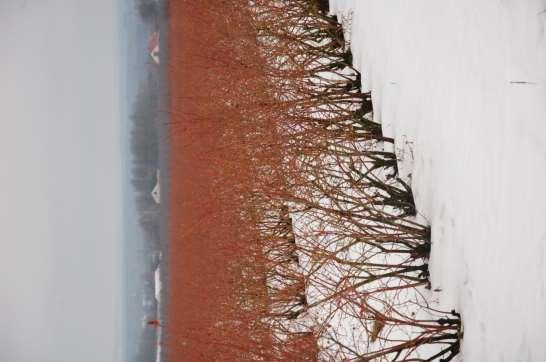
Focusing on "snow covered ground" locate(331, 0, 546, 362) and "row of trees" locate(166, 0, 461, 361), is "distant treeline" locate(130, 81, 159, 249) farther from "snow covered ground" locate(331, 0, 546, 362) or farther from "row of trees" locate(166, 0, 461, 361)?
"snow covered ground" locate(331, 0, 546, 362)

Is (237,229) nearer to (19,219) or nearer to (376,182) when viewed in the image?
(376,182)

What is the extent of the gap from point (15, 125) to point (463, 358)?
530 cm

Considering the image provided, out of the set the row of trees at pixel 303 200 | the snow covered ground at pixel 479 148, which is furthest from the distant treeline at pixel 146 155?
the snow covered ground at pixel 479 148

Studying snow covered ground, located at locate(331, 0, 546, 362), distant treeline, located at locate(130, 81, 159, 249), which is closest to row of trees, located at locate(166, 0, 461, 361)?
snow covered ground, located at locate(331, 0, 546, 362)

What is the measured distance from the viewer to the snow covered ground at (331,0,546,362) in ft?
8.25

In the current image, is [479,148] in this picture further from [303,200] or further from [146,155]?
[146,155]

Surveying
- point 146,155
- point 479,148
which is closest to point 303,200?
point 479,148

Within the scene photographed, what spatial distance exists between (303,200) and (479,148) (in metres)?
0.94

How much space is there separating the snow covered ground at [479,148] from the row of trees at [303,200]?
0.55 feet

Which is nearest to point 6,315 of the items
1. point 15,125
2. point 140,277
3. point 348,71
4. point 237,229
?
point 140,277

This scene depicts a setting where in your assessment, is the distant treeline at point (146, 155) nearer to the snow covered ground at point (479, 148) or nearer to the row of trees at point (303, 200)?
the row of trees at point (303, 200)

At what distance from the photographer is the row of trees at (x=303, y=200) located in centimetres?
326

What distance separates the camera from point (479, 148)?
2.90 meters

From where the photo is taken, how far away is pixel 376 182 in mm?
3479
